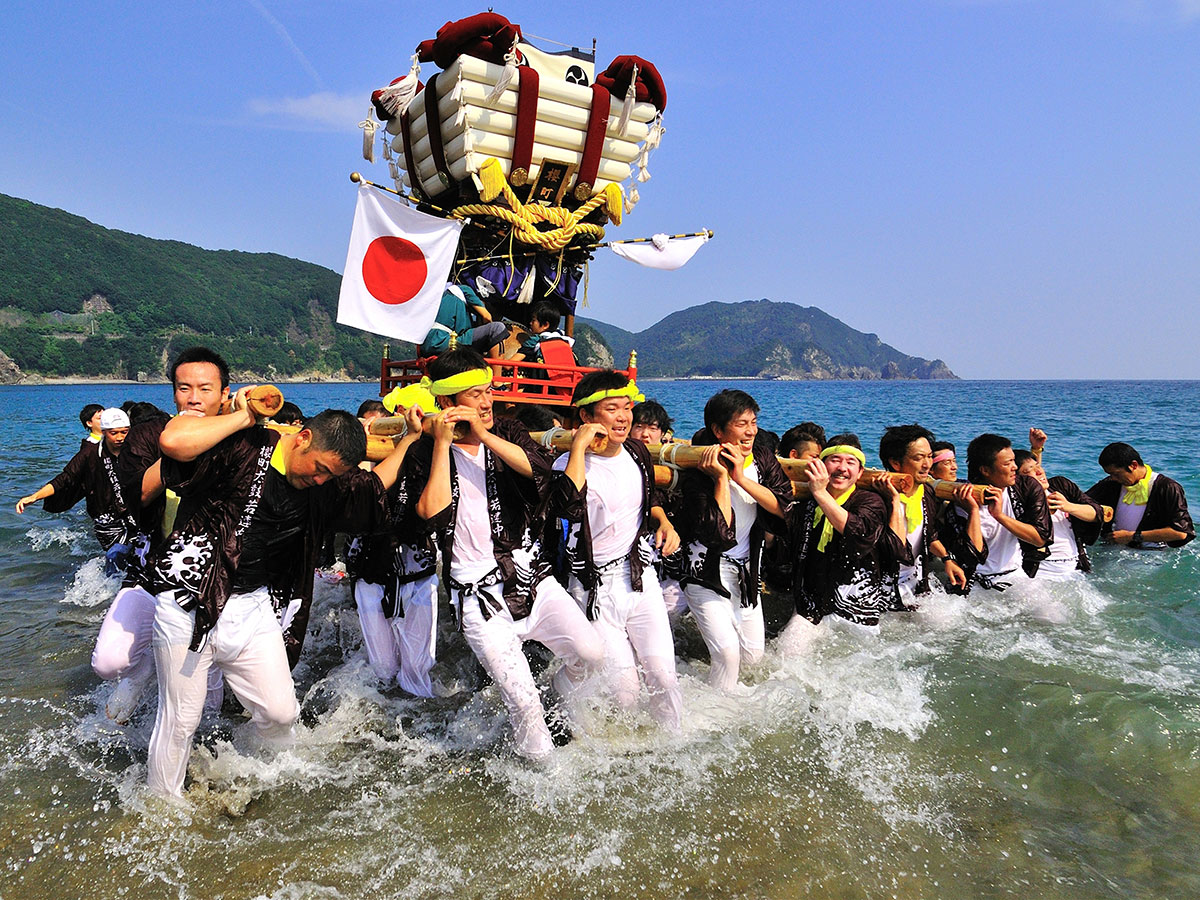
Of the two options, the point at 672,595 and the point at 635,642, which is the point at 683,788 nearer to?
the point at 635,642

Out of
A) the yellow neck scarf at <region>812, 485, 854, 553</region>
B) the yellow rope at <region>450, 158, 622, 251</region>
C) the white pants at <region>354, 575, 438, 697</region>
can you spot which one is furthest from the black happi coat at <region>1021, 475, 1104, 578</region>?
the yellow rope at <region>450, 158, 622, 251</region>

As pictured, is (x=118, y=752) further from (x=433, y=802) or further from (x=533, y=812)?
(x=533, y=812)

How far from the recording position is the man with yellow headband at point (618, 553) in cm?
442

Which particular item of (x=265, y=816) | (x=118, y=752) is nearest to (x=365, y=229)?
(x=118, y=752)

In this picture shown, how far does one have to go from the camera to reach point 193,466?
339cm

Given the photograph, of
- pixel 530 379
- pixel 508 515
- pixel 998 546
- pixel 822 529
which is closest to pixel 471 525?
pixel 508 515

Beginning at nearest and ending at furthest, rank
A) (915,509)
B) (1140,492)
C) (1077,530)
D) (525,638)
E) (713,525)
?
(525,638) → (713,525) → (915,509) → (1077,530) → (1140,492)

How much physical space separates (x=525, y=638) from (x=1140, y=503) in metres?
7.70

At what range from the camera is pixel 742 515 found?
4.95 metres

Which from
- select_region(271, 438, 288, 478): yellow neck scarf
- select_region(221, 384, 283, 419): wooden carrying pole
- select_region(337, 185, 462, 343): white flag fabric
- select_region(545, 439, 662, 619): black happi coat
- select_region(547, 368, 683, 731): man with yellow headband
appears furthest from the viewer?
select_region(337, 185, 462, 343): white flag fabric

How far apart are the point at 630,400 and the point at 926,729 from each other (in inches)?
110

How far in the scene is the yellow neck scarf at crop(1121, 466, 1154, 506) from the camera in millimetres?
8297

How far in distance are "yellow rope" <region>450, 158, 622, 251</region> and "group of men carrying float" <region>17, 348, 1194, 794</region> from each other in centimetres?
349

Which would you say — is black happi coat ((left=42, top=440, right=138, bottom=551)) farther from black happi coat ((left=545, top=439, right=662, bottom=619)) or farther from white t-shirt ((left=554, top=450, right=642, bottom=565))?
white t-shirt ((left=554, top=450, right=642, bottom=565))
